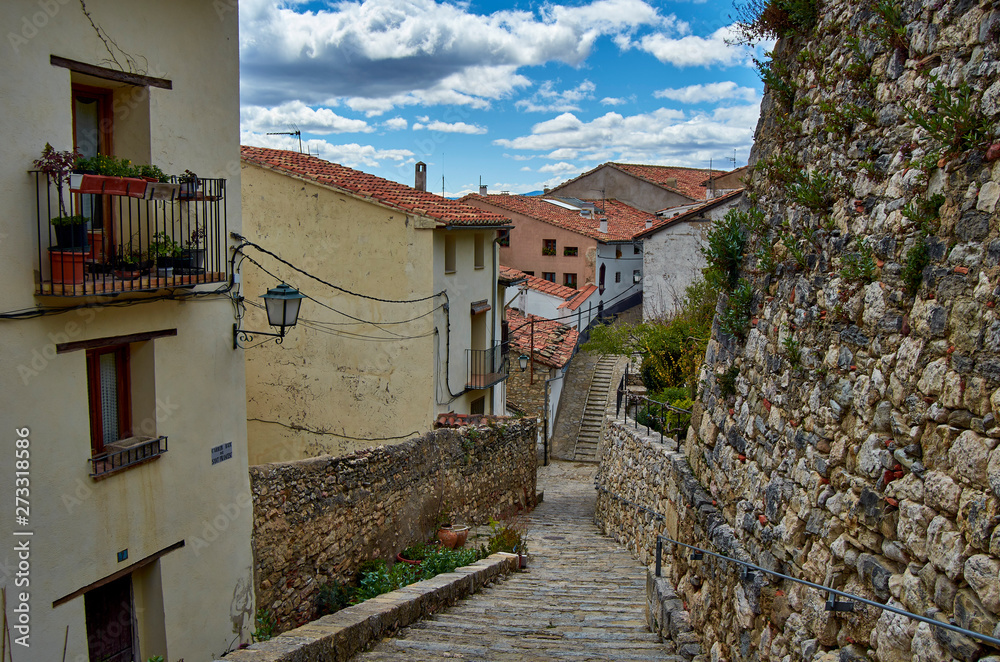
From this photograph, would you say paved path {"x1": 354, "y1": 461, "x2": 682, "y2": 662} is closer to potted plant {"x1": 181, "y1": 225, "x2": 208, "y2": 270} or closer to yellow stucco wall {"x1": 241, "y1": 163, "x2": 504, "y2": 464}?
potted plant {"x1": 181, "y1": 225, "x2": 208, "y2": 270}

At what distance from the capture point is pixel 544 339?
27.5 m

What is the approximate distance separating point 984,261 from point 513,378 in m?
22.7

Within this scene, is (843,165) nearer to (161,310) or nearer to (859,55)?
(859,55)

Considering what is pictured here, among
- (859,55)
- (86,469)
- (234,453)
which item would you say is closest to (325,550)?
(234,453)

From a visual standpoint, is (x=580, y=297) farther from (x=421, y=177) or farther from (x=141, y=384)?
(x=141, y=384)

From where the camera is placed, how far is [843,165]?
4.89 metres

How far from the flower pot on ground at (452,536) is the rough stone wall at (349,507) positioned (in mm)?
257

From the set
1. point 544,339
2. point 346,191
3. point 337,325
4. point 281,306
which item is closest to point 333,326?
point 337,325

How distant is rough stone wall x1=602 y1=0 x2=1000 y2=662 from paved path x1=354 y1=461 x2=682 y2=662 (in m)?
1.21

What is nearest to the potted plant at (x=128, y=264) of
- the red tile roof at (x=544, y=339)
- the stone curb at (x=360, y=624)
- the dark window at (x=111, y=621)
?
the dark window at (x=111, y=621)

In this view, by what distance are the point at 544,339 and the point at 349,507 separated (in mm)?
17930

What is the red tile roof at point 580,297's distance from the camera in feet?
105

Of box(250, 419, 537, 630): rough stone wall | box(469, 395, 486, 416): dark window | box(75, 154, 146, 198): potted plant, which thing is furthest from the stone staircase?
box(75, 154, 146, 198): potted plant

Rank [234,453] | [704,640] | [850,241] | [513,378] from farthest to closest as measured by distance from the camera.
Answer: [513,378], [234,453], [704,640], [850,241]
